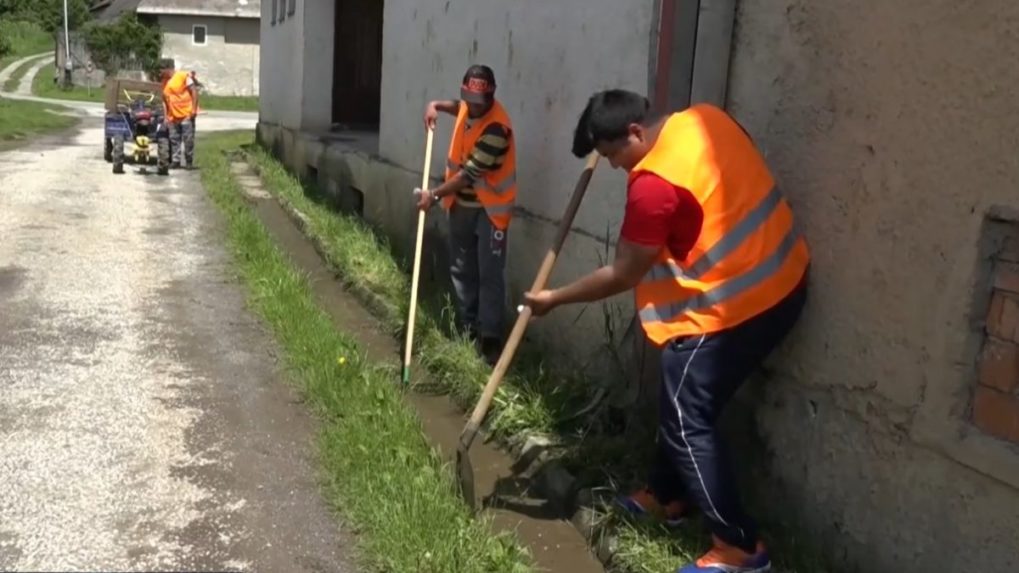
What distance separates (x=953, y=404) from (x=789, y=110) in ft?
4.02

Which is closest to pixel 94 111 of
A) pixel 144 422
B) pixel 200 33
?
pixel 200 33

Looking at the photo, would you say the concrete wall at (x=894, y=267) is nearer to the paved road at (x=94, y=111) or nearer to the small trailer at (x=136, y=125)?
the small trailer at (x=136, y=125)

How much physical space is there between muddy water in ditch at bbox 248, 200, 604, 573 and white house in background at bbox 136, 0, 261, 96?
36195 millimetres

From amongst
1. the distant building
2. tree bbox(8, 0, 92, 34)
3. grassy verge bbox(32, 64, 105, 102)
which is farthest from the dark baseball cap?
tree bbox(8, 0, 92, 34)

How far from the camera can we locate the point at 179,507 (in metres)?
3.96

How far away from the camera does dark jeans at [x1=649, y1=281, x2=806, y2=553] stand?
351cm

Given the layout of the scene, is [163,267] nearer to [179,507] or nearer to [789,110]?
[179,507]

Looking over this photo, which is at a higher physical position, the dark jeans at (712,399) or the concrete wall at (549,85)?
the concrete wall at (549,85)

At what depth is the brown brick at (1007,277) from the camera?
115 inches

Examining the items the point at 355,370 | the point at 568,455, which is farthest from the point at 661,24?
the point at 355,370

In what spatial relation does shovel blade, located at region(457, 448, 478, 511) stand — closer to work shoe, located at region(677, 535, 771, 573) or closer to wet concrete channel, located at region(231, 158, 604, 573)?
wet concrete channel, located at region(231, 158, 604, 573)

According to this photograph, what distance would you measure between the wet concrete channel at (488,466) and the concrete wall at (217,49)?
1389 inches

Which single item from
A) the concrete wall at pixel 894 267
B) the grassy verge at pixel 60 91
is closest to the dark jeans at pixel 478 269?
the concrete wall at pixel 894 267

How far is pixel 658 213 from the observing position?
3.42m
